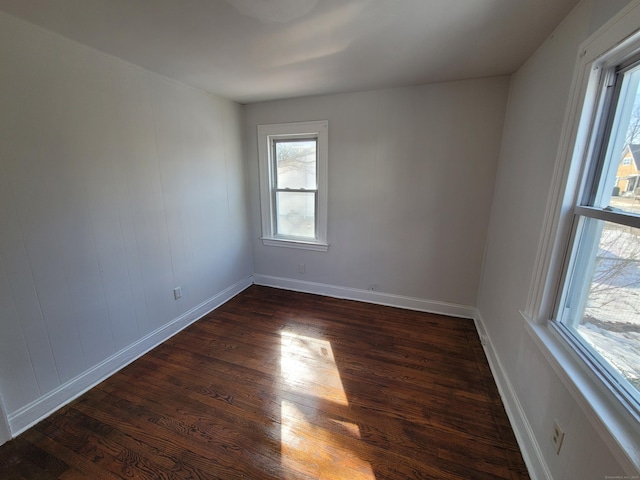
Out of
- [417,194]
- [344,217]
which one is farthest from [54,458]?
[417,194]

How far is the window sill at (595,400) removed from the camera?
31.0 inches

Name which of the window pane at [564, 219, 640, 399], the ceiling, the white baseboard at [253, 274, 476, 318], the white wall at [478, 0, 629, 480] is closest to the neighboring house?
the window pane at [564, 219, 640, 399]

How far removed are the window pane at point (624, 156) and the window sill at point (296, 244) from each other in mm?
2385

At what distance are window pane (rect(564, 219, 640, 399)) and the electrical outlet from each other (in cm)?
37

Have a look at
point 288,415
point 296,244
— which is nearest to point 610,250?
point 288,415

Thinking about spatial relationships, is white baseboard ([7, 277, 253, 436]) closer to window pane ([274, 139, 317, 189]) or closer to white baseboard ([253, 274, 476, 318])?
white baseboard ([253, 274, 476, 318])

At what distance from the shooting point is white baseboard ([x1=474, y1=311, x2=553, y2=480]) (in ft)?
4.11

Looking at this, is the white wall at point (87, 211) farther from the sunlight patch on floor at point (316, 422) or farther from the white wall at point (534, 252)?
the white wall at point (534, 252)

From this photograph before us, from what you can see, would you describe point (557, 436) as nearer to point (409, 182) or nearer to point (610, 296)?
point (610, 296)

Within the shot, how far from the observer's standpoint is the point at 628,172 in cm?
100

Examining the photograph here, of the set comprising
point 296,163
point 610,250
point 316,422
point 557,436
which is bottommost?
point 316,422

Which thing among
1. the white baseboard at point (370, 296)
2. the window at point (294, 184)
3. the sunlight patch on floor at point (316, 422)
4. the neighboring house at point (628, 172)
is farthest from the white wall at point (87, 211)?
the neighboring house at point (628, 172)

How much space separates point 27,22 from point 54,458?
7.91 ft

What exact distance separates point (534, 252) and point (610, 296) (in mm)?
499
